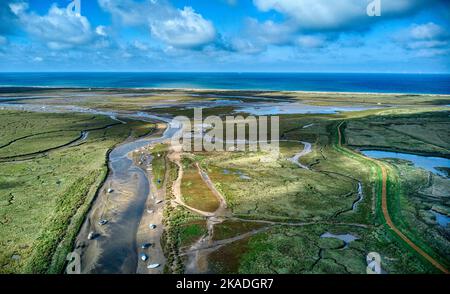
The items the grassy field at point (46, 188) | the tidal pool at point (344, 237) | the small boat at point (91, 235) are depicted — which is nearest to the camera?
the grassy field at point (46, 188)

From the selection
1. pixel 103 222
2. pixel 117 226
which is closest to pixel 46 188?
pixel 103 222

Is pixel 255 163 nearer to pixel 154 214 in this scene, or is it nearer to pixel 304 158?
pixel 304 158

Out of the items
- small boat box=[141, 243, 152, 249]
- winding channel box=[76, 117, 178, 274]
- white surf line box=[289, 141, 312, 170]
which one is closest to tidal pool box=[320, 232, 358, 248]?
winding channel box=[76, 117, 178, 274]

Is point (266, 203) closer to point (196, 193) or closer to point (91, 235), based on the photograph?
point (196, 193)

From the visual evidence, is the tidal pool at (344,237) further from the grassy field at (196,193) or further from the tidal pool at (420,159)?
the tidal pool at (420,159)

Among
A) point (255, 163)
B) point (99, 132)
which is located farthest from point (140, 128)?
point (255, 163)

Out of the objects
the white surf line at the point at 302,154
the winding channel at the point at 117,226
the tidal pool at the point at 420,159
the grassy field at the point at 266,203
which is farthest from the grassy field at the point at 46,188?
the tidal pool at the point at 420,159

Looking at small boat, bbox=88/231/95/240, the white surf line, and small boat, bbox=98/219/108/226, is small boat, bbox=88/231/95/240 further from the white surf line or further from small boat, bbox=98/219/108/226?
the white surf line
